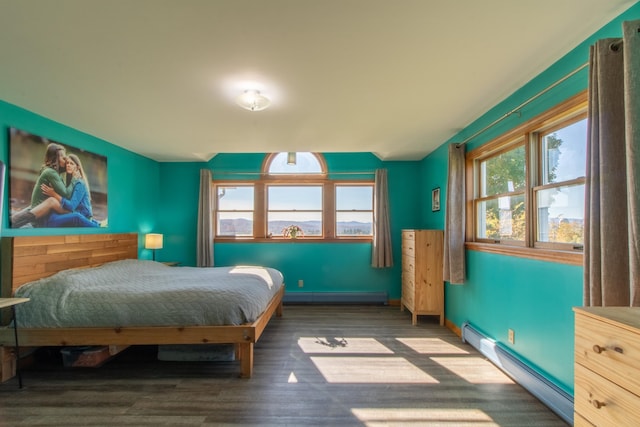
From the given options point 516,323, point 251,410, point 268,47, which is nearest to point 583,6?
point 268,47

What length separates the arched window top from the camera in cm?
484

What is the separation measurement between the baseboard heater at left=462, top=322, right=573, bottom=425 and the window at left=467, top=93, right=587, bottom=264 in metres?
0.85

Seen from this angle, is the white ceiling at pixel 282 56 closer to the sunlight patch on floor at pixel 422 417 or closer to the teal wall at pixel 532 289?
the teal wall at pixel 532 289

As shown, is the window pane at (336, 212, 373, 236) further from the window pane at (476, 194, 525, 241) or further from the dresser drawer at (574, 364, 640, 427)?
the dresser drawer at (574, 364, 640, 427)

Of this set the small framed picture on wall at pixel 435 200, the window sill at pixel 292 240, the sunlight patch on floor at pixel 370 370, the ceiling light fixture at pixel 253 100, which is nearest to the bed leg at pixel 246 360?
the sunlight patch on floor at pixel 370 370

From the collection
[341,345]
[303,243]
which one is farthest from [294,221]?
[341,345]

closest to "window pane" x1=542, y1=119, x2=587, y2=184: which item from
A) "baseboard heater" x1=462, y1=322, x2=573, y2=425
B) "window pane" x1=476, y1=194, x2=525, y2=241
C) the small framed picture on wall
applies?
"window pane" x1=476, y1=194, x2=525, y2=241

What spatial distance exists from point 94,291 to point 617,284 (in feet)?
11.7

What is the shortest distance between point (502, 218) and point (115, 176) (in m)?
4.70

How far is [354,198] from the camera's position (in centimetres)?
491

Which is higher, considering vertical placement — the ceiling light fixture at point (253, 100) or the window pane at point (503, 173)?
the ceiling light fixture at point (253, 100)

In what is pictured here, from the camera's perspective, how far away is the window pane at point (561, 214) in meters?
1.89

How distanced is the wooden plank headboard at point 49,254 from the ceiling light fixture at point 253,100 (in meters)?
2.29

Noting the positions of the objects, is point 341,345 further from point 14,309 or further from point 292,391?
point 14,309
